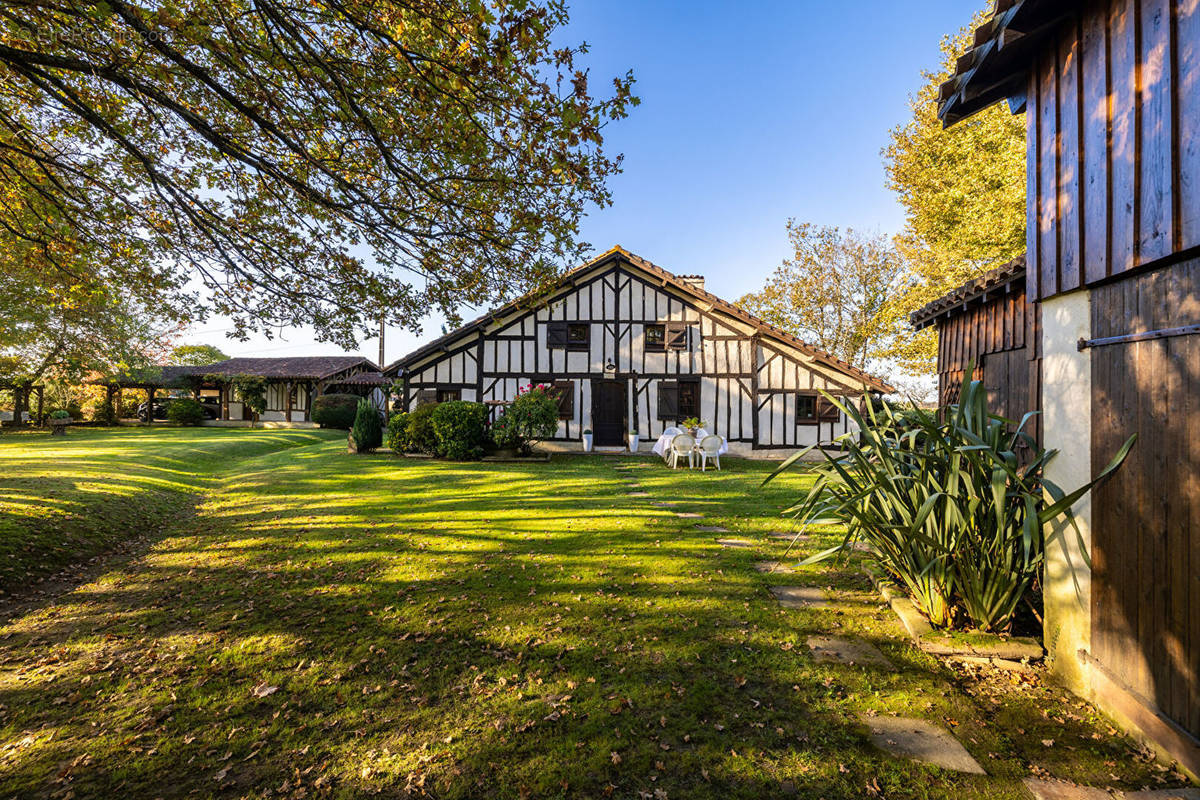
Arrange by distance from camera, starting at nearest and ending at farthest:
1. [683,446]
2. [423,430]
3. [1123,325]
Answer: [1123,325] → [683,446] → [423,430]

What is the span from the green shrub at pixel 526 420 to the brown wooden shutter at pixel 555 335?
2.84 metres

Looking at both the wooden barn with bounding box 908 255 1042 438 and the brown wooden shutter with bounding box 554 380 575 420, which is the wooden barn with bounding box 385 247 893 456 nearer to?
the brown wooden shutter with bounding box 554 380 575 420

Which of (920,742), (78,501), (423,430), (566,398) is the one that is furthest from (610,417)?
(920,742)

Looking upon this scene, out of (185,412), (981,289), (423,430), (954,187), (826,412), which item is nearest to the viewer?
(981,289)

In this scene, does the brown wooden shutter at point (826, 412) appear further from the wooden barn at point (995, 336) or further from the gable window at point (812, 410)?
the wooden barn at point (995, 336)

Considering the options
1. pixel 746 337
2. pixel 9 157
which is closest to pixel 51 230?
pixel 9 157

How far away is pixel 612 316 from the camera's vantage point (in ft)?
51.1

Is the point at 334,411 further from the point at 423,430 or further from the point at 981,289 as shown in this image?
the point at 981,289

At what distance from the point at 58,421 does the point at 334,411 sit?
11.3 meters

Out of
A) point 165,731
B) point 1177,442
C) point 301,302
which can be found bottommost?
point 165,731

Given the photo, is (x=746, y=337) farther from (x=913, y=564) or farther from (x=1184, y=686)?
(x=1184, y=686)

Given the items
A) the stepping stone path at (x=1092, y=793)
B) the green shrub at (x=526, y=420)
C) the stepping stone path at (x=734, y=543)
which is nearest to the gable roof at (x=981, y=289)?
the stepping stone path at (x=734, y=543)

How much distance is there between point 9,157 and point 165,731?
20.2 feet

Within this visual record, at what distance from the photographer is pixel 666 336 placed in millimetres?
15406
